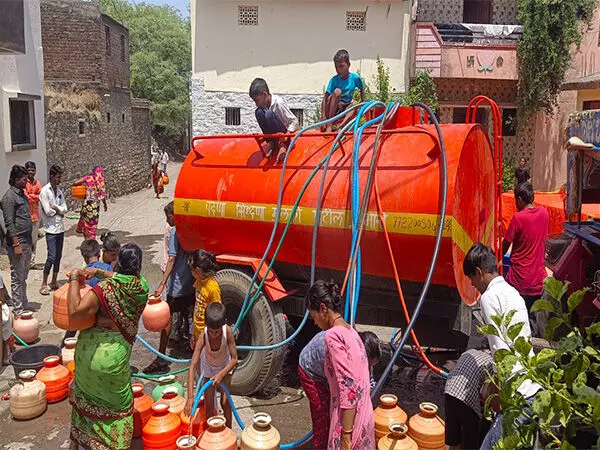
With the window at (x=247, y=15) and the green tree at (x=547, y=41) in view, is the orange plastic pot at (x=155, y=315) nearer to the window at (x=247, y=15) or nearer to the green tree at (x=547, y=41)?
the green tree at (x=547, y=41)

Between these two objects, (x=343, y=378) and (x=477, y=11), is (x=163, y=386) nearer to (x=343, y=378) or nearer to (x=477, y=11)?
(x=343, y=378)

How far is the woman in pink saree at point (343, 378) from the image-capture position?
9.50 ft

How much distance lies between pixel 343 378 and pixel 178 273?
130 inches

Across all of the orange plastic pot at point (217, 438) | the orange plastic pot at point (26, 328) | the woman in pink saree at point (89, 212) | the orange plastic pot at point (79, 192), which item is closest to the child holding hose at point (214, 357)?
the orange plastic pot at point (217, 438)

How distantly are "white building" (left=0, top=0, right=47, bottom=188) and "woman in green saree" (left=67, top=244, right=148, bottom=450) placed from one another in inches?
320

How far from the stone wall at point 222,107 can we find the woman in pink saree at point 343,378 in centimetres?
1435

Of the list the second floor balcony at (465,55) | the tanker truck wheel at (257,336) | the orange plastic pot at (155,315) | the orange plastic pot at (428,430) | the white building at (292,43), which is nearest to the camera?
the orange plastic pot at (428,430)

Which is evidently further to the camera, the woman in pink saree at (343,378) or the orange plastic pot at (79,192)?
the orange plastic pot at (79,192)

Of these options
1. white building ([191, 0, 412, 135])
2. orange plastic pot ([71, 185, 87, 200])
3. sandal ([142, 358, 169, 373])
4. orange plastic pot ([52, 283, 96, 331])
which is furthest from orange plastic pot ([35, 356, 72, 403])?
white building ([191, 0, 412, 135])

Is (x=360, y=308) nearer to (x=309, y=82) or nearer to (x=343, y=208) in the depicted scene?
(x=343, y=208)

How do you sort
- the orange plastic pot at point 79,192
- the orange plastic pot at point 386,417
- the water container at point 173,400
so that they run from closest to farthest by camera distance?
the orange plastic pot at point 386,417 → the water container at point 173,400 → the orange plastic pot at point 79,192

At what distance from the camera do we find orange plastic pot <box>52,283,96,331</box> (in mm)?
3344

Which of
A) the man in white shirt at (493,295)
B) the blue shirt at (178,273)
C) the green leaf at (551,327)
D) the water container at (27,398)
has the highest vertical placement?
the green leaf at (551,327)

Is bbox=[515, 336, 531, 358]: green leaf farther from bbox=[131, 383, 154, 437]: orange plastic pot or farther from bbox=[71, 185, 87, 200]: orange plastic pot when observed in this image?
bbox=[71, 185, 87, 200]: orange plastic pot
